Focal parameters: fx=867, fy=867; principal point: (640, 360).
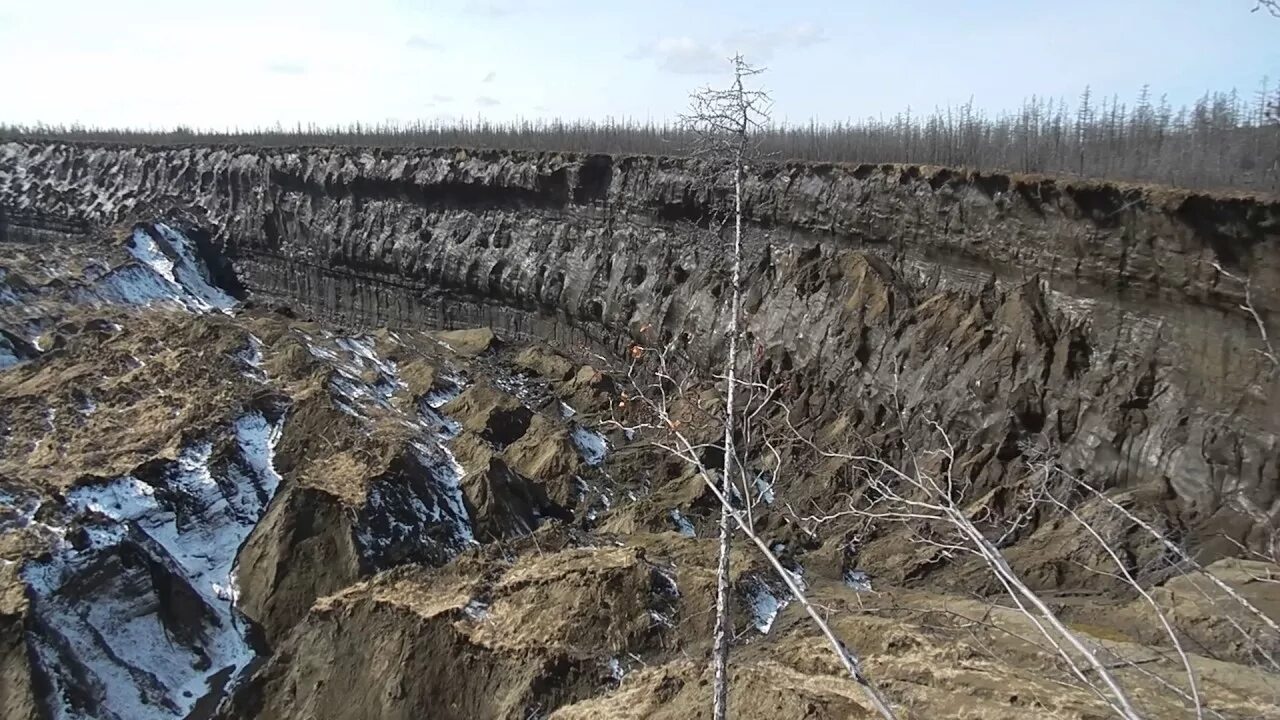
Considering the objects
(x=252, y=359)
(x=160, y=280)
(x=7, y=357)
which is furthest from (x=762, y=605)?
(x=160, y=280)

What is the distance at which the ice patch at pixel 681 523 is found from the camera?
57.2 feet

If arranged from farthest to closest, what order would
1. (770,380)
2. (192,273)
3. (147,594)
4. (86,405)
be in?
(192,273)
(86,405)
(147,594)
(770,380)

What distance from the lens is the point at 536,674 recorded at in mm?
11234

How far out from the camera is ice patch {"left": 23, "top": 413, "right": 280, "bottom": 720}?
12891 mm

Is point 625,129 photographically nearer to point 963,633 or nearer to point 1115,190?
point 1115,190

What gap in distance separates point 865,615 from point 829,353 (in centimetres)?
930

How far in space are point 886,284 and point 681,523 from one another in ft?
23.9

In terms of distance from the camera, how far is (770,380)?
5.97m

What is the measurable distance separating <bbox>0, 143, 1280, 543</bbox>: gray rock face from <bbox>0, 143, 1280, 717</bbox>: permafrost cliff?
2.2 inches

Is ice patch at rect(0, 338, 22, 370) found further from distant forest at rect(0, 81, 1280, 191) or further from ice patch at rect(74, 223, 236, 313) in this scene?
distant forest at rect(0, 81, 1280, 191)

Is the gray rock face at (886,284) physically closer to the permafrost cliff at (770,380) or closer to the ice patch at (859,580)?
the permafrost cliff at (770,380)

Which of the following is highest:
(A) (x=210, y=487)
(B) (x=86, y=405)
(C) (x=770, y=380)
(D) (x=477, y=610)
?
(C) (x=770, y=380)

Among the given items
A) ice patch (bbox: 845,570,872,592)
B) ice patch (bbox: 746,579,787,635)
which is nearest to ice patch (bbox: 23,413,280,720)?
ice patch (bbox: 746,579,787,635)

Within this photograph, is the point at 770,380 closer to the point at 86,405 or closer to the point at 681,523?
the point at 681,523
